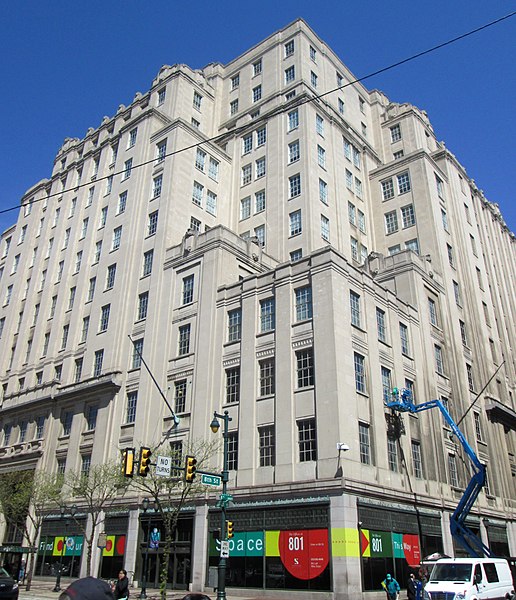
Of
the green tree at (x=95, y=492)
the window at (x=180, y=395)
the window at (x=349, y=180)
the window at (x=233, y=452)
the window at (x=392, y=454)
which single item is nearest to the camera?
the window at (x=392, y=454)

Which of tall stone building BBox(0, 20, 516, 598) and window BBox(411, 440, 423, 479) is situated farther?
window BBox(411, 440, 423, 479)

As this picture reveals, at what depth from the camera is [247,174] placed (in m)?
56.4

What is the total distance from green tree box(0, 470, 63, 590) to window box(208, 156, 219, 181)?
30712mm

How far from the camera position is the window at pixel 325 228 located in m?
→ 49.6

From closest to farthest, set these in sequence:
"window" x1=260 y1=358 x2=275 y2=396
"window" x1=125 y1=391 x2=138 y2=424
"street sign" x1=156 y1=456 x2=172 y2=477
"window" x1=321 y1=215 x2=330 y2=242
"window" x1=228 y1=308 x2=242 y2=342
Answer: "street sign" x1=156 y1=456 x2=172 y2=477 → "window" x1=260 y1=358 x2=275 y2=396 → "window" x1=228 y1=308 x2=242 y2=342 → "window" x1=125 y1=391 x2=138 y2=424 → "window" x1=321 y1=215 x2=330 y2=242

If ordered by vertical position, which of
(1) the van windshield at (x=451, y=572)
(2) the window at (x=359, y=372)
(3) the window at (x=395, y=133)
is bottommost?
(1) the van windshield at (x=451, y=572)

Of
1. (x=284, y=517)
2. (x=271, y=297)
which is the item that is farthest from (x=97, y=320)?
(x=284, y=517)

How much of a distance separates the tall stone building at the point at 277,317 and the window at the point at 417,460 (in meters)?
0.26

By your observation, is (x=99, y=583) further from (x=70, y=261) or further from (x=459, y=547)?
(x=70, y=261)

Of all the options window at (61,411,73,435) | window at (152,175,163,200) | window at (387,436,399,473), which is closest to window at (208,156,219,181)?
window at (152,175,163,200)

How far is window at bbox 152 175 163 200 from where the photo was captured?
168 ft

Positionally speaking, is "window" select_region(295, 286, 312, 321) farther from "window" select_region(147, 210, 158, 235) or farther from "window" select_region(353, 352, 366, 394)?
"window" select_region(147, 210, 158, 235)

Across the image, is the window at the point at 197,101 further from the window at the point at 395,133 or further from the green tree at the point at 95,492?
the green tree at the point at 95,492

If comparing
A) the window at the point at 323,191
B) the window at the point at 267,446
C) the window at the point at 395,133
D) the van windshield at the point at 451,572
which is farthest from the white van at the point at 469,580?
the window at the point at 395,133
